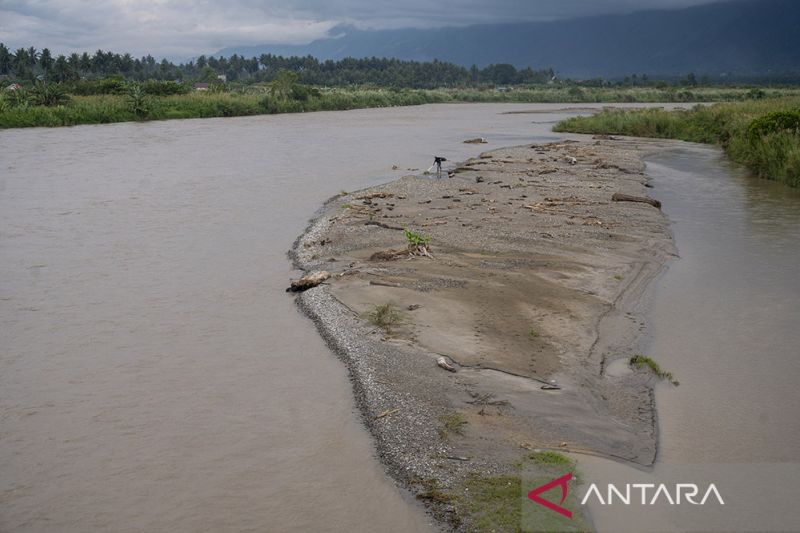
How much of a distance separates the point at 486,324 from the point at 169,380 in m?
4.23

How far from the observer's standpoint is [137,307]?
465 inches

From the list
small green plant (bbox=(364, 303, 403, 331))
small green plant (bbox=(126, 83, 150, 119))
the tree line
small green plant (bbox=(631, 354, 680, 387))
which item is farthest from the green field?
small green plant (bbox=(631, 354, 680, 387))

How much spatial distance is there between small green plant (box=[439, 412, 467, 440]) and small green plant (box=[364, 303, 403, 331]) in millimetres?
2692

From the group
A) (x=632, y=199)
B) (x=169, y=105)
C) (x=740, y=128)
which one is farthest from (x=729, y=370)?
(x=169, y=105)

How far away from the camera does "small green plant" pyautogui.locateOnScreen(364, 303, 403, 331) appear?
1018cm

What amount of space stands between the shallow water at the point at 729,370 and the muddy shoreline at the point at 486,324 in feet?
1.17

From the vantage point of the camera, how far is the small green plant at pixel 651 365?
8.89m

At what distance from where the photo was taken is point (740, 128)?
109 feet

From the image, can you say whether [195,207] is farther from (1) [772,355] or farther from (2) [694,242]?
(1) [772,355]

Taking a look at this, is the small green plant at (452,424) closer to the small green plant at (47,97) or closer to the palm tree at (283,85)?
the small green plant at (47,97)

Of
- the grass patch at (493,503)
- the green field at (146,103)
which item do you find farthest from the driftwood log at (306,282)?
the green field at (146,103)

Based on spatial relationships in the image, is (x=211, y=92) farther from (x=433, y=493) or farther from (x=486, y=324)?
(x=433, y=493)

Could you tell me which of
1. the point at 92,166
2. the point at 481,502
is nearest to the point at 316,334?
the point at 481,502

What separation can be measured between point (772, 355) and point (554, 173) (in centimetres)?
1678
